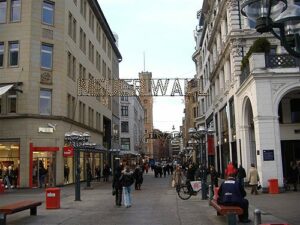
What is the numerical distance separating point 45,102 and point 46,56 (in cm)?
375

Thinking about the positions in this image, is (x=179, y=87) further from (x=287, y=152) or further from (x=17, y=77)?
(x=17, y=77)

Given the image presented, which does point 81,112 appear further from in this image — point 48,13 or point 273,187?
point 273,187

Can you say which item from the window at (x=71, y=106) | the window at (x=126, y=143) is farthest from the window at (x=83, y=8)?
the window at (x=126, y=143)

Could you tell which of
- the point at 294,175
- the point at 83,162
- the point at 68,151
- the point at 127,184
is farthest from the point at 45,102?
the point at 294,175

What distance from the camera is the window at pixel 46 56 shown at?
3622cm

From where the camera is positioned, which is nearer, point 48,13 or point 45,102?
point 45,102

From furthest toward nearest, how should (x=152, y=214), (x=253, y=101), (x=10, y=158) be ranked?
(x=10, y=158) → (x=253, y=101) → (x=152, y=214)

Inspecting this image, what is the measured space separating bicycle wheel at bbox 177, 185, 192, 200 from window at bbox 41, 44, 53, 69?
1831 centimetres

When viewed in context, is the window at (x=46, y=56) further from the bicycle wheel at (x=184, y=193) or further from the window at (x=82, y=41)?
the bicycle wheel at (x=184, y=193)

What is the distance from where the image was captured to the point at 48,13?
37.2 m

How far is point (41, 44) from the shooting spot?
3603 cm

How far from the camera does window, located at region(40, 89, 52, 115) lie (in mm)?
35875

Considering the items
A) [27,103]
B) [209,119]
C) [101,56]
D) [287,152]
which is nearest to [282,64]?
[287,152]

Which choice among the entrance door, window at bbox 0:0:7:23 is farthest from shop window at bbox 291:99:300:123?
A: window at bbox 0:0:7:23
